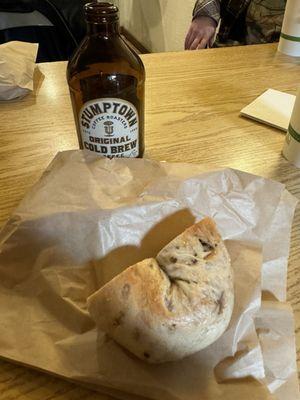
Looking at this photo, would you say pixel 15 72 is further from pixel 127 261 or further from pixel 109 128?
pixel 127 261

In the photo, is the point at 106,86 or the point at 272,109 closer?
the point at 106,86

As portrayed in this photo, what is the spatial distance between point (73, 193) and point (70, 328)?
161 millimetres

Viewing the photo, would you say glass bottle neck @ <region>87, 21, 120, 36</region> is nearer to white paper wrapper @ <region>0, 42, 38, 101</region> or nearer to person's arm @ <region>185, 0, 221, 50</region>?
white paper wrapper @ <region>0, 42, 38, 101</region>

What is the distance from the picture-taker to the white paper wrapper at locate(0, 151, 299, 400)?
12.6 inches

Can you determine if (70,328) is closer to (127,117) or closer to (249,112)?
(127,117)

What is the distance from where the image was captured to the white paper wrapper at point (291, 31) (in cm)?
85

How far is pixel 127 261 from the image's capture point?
407 millimetres

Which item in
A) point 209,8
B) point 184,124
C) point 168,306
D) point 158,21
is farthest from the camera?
point 158,21

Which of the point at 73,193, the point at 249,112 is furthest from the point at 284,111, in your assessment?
the point at 73,193

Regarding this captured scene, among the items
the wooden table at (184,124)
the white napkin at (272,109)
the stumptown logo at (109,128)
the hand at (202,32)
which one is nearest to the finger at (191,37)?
the hand at (202,32)

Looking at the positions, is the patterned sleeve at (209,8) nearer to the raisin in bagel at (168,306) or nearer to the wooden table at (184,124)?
the wooden table at (184,124)

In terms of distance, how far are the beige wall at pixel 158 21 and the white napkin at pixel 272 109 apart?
3.94 ft

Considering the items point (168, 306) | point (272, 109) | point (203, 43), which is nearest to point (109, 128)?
point (168, 306)

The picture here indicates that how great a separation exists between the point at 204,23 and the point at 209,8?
0.05 metres
